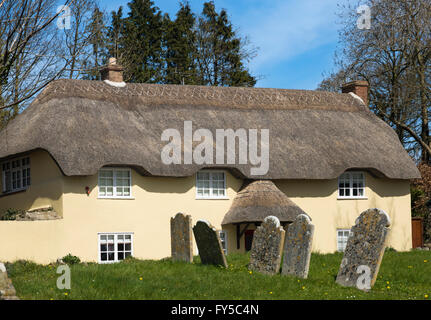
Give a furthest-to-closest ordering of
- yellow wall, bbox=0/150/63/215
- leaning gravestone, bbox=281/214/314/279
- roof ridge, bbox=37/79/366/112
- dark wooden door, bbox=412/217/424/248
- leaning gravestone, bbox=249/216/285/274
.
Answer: dark wooden door, bbox=412/217/424/248
roof ridge, bbox=37/79/366/112
yellow wall, bbox=0/150/63/215
leaning gravestone, bbox=249/216/285/274
leaning gravestone, bbox=281/214/314/279

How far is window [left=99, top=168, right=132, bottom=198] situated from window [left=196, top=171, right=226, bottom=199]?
260 cm

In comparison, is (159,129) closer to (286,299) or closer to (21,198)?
(21,198)

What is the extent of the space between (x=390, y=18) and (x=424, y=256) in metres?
15.6

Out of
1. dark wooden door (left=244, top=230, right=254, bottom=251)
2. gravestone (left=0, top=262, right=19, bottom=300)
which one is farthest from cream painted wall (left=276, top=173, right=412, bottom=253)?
gravestone (left=0, top=262, right=19, bottom=300)

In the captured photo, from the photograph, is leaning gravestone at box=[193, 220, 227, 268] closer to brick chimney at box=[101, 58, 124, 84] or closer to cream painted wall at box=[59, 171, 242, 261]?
cream painted wall at box=[59, 171, 242, 261]

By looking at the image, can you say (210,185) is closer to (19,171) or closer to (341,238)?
(341,238)

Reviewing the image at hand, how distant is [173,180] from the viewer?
24.9 m

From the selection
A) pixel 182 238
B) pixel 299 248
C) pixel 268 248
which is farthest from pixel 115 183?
pixel 299 248

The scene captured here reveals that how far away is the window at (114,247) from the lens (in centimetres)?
2366

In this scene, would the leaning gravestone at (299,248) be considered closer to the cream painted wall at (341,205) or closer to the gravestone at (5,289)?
the gravestone at (5,289)

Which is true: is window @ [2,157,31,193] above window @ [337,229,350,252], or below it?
above

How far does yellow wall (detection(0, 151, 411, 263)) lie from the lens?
22.6 m

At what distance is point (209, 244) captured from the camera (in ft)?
58.0

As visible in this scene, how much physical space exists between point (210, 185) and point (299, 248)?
9.63 m
